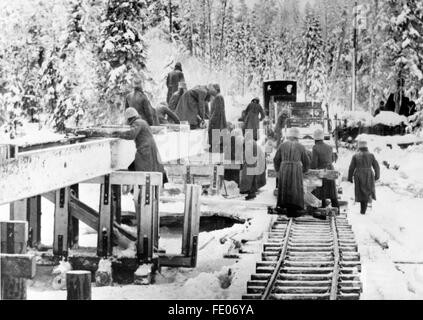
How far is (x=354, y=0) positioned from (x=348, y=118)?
15.0ft

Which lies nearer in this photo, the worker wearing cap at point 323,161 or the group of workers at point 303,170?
the group of workers at point 303,170

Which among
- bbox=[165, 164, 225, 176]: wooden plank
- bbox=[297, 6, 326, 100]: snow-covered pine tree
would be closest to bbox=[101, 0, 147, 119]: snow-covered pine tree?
bbox=[297, 6, 326, 100]: snow-covered pine tree

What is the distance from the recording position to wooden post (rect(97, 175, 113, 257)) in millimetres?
10188

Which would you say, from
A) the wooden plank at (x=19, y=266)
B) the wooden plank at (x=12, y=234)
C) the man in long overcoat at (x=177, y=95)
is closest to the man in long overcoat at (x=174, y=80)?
the man in long overcoat at (x=177, y=95)

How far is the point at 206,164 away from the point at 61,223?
16.7 ft

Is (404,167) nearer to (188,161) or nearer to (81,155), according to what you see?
(188,161)

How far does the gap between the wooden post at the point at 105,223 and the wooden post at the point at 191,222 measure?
3.69 feet

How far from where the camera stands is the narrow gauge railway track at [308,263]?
7.81 m

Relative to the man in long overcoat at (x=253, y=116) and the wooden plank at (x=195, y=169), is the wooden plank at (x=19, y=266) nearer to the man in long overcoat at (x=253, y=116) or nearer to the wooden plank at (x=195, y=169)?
the wooden plank at (x=195, y=169)

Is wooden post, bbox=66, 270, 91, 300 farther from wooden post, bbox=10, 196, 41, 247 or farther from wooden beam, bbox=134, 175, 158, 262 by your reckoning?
wooden post, bbox=10, 196, 41, 247

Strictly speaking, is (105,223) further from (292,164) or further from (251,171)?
(251,171)

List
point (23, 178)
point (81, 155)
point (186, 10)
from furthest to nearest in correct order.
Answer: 1. point (186, 10)
2. point (81, 155)
3. point (23, 178)

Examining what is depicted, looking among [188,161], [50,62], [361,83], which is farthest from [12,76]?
[361,83]

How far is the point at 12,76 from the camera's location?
76.2 feet
